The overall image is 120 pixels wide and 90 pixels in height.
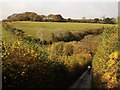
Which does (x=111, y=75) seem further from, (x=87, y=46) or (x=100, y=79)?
(x=87, y=46)

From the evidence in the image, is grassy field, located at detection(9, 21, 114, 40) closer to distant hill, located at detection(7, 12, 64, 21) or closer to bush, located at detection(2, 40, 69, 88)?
distant hill, located at detection(7, 12, 64, 21)

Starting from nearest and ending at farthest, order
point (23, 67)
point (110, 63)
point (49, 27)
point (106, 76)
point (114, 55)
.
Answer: point (23, 67)
point (114, 55)
point (110, 63)
point (106, 76)
point (49, 27)

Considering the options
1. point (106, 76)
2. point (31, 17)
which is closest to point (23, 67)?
point (106, 76)

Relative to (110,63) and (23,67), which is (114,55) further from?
(23,67)

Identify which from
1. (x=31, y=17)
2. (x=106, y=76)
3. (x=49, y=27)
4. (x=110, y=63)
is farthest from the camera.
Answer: (x=49, y=27)

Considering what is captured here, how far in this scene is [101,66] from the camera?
18.5 meters

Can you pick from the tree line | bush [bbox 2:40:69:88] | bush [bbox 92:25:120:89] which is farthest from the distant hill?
bush [bbox 2:40:69:88]

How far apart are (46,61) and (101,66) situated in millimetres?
2959

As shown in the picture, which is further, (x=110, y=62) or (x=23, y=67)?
(x=110, y=62)

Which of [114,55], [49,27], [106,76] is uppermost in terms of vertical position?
[114,55]

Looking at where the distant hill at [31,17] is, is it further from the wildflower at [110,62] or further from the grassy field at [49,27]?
the wildflower at [110,62]

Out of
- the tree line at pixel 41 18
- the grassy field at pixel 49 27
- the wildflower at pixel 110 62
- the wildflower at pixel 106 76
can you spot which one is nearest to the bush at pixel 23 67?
the wildflower at pixel 106 76

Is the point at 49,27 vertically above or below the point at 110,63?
below

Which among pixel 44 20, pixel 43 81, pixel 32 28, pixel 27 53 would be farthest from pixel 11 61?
pixel 44 20
